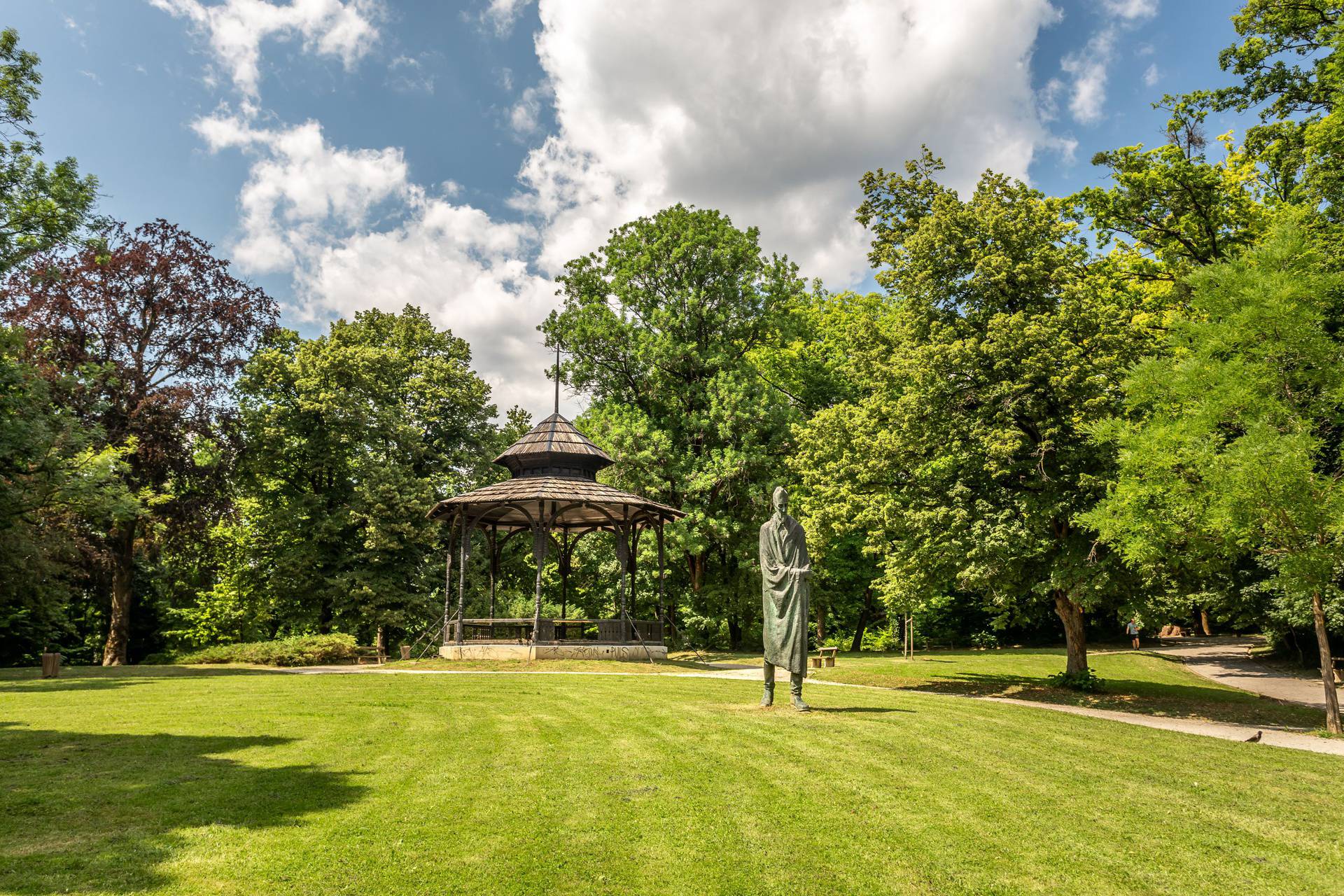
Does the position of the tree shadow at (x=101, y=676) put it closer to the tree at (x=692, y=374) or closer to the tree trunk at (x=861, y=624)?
the tree at (x=692, y=374)

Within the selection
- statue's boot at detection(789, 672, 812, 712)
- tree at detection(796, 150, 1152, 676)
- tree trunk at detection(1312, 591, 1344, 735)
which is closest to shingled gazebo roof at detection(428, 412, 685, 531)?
tree at detection(796, 150, 1152, 676)

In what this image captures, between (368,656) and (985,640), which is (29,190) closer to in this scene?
(368,656)

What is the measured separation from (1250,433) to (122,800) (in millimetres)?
16857

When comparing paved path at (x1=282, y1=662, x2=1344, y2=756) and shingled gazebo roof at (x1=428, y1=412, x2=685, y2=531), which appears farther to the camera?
shingled gazebo roof at (x1=428, y1=412, x2=685, y2=531)

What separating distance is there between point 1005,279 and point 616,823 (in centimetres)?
1709

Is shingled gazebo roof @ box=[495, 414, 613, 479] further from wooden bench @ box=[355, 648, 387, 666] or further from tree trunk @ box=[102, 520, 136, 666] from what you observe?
tree trunk @ box=[102, 520, 136, 666]

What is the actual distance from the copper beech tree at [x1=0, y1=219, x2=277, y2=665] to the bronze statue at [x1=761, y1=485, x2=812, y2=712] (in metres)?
22.2

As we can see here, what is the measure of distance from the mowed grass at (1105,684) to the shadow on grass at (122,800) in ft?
51.3

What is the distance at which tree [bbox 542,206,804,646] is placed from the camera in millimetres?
31875

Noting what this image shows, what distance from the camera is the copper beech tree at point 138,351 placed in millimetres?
27672

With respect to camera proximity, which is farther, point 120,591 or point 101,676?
point 120,591

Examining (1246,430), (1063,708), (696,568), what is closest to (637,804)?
(1063,708)

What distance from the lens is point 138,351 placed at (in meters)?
29.6

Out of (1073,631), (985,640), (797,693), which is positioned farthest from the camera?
(985,640)
